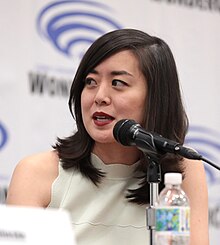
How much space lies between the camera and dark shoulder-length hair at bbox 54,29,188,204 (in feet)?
5.72

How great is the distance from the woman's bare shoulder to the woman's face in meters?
0.17

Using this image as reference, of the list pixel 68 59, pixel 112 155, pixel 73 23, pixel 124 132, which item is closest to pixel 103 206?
pixel 112 155

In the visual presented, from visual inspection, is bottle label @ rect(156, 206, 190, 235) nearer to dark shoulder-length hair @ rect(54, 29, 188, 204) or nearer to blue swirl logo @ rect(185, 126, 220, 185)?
dark shoulder-length hair @ rect(54, 29, 188, 204)

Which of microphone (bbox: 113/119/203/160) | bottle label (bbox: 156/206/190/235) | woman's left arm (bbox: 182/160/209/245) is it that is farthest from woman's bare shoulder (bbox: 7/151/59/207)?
bottle label (bbox: 156/206/190/235)

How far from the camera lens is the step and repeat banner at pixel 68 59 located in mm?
2219

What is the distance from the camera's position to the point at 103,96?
5.52ft

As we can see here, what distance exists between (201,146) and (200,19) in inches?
20.4

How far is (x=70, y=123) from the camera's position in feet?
7.64

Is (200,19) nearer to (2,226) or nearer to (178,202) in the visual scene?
(178,202)

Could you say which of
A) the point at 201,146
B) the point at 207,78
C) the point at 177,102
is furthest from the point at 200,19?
the point at 177,102

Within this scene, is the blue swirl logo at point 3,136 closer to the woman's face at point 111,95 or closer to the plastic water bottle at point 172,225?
the woman's face at point 111,95

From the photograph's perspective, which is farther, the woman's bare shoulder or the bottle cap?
the woman's bare shoulder

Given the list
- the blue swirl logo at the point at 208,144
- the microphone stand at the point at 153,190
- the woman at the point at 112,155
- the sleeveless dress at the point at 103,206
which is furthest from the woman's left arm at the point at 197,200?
the blue swirl logo at the point at 208,144

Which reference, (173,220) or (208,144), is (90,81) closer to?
(173,220)
